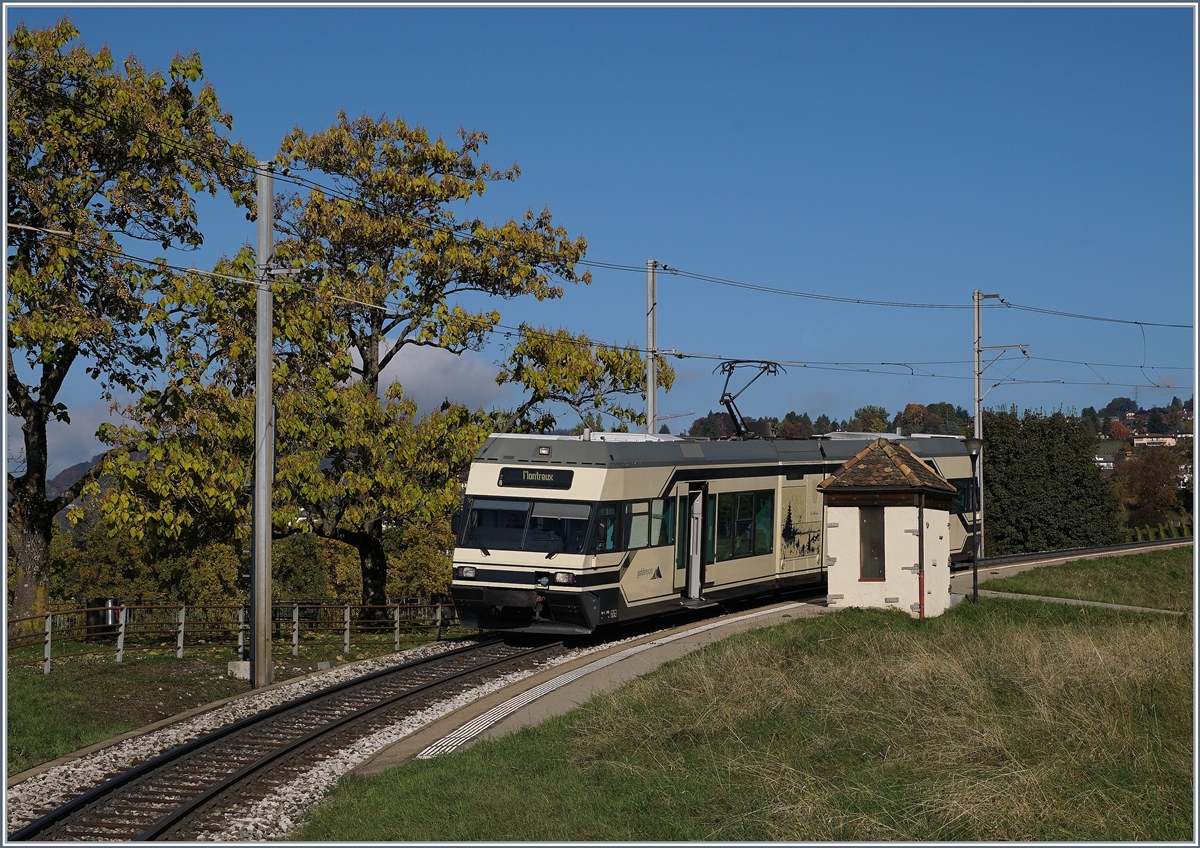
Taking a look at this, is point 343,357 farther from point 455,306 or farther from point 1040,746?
point 1040,746

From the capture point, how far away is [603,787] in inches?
438

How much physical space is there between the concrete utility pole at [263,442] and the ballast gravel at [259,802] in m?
0.78

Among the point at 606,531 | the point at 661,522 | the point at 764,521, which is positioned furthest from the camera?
the point at 764,521

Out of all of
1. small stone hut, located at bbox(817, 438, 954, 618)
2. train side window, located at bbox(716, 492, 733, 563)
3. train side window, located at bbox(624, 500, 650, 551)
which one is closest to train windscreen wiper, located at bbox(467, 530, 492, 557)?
train side window, located at bbox(624, 500, 650, 551)

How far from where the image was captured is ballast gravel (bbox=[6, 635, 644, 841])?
10922mm

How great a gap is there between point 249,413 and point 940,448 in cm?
1737

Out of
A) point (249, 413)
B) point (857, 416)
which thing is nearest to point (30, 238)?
point (249, 413)

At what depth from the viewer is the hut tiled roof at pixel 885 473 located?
78.0 ft

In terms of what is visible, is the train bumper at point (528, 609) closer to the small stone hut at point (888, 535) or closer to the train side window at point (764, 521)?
the train side window at point (764, 521)

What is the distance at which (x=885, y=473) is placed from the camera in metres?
24.1

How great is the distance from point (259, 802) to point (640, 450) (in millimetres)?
10559

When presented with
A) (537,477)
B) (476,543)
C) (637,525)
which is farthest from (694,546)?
(476,543)

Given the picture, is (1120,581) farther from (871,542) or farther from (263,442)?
(263,442)

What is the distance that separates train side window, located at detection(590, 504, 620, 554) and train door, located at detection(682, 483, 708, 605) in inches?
99.5
